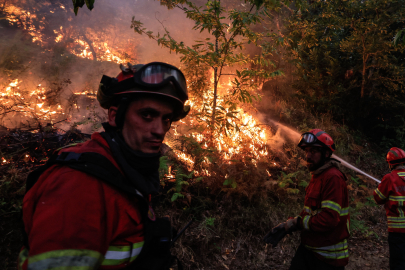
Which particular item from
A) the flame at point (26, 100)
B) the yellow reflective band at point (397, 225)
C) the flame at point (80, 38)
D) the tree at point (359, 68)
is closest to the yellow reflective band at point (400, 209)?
the yellow reflective band at point (397, 225)

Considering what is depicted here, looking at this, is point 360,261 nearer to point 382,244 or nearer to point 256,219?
point 382,244

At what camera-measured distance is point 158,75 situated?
65.6 inches

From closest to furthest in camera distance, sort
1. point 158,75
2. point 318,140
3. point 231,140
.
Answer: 1. point 158,75
2. point 318,140
3. point 231,140

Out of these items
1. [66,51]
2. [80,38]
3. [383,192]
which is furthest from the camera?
[80,38]

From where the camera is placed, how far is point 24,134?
5.15 meters

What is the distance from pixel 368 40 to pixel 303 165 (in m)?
6.87

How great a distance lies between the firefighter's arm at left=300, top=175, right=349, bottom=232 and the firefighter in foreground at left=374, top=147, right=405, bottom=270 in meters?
2.06

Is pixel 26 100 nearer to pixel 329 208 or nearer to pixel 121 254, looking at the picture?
pixel 121 254

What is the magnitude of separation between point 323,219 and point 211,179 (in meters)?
3.46

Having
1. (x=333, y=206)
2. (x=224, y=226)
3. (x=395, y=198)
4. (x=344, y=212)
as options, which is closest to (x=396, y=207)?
(x=395, y=198)

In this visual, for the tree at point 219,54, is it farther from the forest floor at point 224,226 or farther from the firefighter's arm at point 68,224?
the firefighter's arm at point 68,224

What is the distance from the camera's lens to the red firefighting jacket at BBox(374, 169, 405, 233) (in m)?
3.72

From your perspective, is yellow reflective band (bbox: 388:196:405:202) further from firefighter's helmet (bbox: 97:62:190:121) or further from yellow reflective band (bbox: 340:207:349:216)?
firefighter's helmet (bbox: 97:62:190:121)

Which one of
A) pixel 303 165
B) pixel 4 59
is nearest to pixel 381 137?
pixel 303 165
